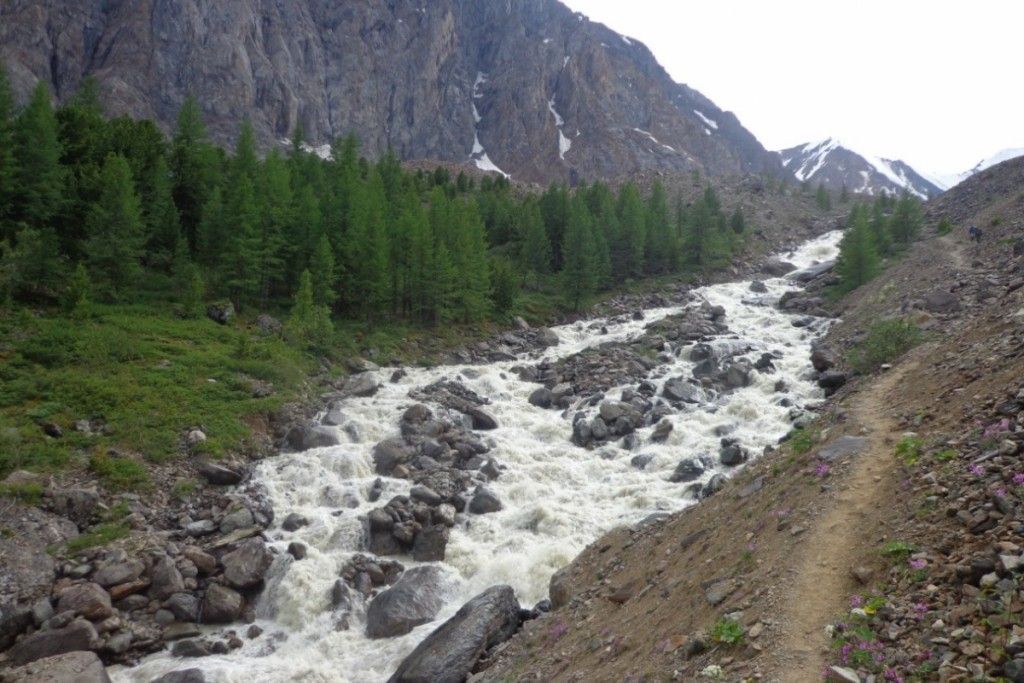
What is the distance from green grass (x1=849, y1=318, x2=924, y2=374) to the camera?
81.7 ft

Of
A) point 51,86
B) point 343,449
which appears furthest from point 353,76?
point 343,449

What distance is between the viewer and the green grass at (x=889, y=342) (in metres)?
24.9

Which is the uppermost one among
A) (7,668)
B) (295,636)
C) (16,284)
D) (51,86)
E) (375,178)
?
(51,86)

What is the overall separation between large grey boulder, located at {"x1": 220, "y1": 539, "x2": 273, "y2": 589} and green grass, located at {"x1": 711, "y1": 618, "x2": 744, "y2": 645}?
15781mm

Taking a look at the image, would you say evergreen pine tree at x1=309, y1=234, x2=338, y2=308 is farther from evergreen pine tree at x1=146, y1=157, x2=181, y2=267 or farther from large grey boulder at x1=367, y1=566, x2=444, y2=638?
large grey boulder at x1=367, y1=566, x2=444, y2=638

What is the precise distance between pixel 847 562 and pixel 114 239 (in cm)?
4387

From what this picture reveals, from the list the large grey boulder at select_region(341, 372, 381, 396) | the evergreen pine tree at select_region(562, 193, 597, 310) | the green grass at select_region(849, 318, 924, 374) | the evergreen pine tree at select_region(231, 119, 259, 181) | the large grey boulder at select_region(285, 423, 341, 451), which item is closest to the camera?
the green grass at select_region(849, 318, 924, 374)

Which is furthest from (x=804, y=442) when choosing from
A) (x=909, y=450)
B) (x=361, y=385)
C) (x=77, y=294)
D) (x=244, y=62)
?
(x=244, y=62)

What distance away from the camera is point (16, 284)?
33.2m

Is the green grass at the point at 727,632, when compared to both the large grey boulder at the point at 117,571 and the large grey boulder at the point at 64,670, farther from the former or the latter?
the large grey boulder at the point at 117,571

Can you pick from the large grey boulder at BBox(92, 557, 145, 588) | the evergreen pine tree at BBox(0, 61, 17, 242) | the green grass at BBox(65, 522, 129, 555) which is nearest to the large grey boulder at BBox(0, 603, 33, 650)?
the large grey boulder at BBox(92, 557, 145, 588)

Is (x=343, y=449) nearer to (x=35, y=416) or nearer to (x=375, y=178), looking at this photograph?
(x=35, y=416)

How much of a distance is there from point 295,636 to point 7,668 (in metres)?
6.93

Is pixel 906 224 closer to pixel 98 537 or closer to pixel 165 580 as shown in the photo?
pixel 165 580
